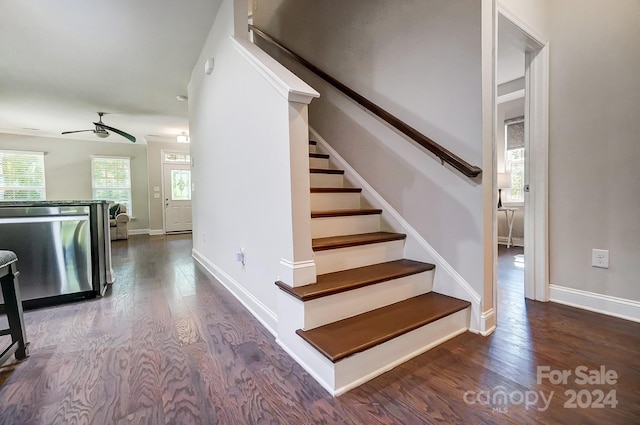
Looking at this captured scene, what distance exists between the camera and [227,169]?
2506mm

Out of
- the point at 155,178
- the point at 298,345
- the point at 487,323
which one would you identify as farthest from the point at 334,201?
the point at 155,178

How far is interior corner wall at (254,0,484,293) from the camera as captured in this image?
5.58ft

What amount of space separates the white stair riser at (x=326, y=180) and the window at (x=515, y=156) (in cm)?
343

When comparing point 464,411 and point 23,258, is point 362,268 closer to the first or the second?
point 464,411

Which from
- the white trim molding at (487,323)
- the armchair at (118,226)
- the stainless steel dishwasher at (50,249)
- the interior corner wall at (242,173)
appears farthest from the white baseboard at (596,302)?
the armchair at (118,226)

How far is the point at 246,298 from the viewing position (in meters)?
2.19

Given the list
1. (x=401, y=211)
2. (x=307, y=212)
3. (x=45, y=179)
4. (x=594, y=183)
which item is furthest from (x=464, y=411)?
(x=45, y=179)

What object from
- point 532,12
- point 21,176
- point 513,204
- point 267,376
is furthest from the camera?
point 21,176

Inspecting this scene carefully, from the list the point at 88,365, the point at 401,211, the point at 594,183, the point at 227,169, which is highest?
the point at 227,169

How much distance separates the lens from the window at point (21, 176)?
6.38 meters

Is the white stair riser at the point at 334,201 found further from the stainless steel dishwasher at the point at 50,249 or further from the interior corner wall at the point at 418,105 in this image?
the stainless steel dishwasher at the point at 50,249

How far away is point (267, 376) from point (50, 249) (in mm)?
2106

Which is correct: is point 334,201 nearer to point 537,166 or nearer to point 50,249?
point 537,166

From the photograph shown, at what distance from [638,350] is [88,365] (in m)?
2.75
